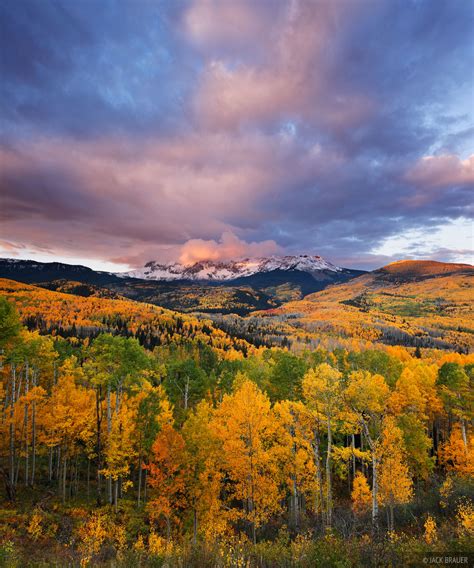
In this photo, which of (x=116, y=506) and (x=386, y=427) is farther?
(x=386, y=427)

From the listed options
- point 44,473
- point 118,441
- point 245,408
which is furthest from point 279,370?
point 44,473

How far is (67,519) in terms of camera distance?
23.5 meters

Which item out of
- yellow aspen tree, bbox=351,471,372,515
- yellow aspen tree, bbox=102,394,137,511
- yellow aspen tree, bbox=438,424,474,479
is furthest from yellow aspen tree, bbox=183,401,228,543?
yellow aspen tree, bbox=438,424,474,479

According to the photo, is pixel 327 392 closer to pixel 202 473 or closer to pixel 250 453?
pixel 250 453

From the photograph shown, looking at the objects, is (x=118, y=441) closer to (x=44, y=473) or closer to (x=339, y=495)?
(x=44, y=473)

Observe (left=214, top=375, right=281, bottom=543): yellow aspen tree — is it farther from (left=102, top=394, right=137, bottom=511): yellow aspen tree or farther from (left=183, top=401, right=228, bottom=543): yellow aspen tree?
(left=102, top=394, right=137, bottom=511): yellow aspen tree

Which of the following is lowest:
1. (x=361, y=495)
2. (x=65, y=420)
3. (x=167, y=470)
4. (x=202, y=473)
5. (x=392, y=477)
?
(x=361, y=495)

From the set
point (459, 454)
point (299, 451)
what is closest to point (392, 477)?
point (299, 451)

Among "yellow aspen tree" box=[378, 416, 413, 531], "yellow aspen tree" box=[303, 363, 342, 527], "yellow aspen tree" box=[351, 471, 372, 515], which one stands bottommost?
"yellow aspen tree" box=[351, 471, 372, 515]

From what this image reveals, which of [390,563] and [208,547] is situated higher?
[390,563]

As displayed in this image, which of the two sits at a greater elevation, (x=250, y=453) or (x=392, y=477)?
(x=250, y=453)

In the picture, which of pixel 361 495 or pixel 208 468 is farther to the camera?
pixel 361 495

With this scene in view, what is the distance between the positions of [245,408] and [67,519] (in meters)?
16.4

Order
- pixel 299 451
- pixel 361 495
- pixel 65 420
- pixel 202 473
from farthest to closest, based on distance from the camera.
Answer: pixel 361 495 → pixel 65 420 → pixel 299 451 → pixel 202 473
